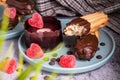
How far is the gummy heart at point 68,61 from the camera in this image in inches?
24.7

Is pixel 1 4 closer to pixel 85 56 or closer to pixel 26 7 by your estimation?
pixel 26 7

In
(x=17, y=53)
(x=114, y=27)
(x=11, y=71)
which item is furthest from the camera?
(x=114, y=27)

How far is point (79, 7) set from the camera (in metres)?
0.91

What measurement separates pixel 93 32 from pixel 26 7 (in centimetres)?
26

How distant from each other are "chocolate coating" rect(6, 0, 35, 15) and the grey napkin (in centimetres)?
7

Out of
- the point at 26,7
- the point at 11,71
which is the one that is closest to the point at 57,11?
the point at 26,7

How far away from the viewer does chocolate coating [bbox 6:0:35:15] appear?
808mm

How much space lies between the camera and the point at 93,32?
2.31 ft

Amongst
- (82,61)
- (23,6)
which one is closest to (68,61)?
(82,61)

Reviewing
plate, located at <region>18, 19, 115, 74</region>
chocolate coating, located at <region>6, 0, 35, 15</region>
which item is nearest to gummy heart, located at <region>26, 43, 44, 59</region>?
plate, located at <region>18, 19, 115, 74</region>

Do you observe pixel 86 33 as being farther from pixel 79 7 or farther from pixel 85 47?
pixel 79 7

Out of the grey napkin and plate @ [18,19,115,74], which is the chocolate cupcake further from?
the grey napkin

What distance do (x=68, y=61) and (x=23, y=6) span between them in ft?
0.94

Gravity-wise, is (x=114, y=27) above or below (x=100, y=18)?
below
